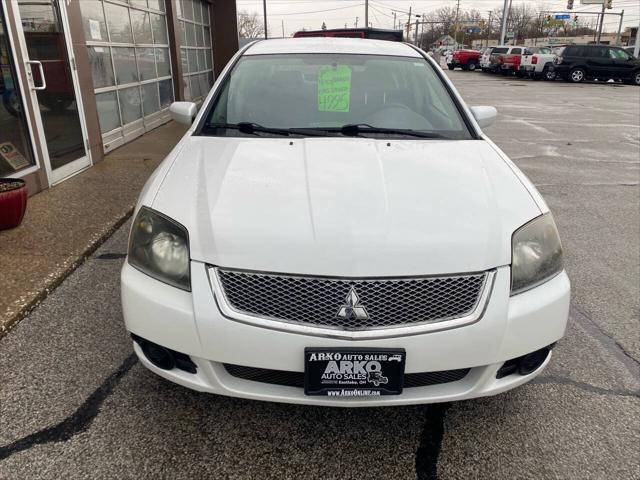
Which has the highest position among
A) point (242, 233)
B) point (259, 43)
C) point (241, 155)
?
point (259, 43)

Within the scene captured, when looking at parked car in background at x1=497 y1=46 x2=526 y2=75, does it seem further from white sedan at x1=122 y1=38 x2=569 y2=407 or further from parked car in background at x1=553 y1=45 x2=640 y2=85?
white sedan at x1=122 y1=38 x2=569 y2=407

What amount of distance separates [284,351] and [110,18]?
24.9 ft

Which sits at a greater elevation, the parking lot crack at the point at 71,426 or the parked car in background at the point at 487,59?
the parked car in background at the point at 487,59

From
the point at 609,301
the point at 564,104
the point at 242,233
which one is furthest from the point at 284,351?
the point at 564,104

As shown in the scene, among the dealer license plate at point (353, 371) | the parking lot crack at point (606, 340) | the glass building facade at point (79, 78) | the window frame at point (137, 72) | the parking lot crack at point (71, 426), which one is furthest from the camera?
the window frame at point (137, 72)

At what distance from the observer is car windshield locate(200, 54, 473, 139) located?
111 inches

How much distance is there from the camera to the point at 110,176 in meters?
5.84

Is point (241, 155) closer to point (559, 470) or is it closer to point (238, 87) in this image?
point (238, 87)

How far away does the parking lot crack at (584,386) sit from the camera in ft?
7.90

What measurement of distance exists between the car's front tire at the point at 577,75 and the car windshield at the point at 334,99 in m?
26.9

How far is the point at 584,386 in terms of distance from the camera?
2449 mm

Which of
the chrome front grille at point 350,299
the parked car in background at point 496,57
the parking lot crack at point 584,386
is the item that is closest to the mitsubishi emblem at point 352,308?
the chrome front grille at point 350,299

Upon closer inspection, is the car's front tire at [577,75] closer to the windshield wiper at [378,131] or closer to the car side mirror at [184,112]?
the windshield wiper at [378,131]

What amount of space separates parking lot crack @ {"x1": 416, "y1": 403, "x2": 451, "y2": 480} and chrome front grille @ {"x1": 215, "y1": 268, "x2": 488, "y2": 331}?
0.61 metres
